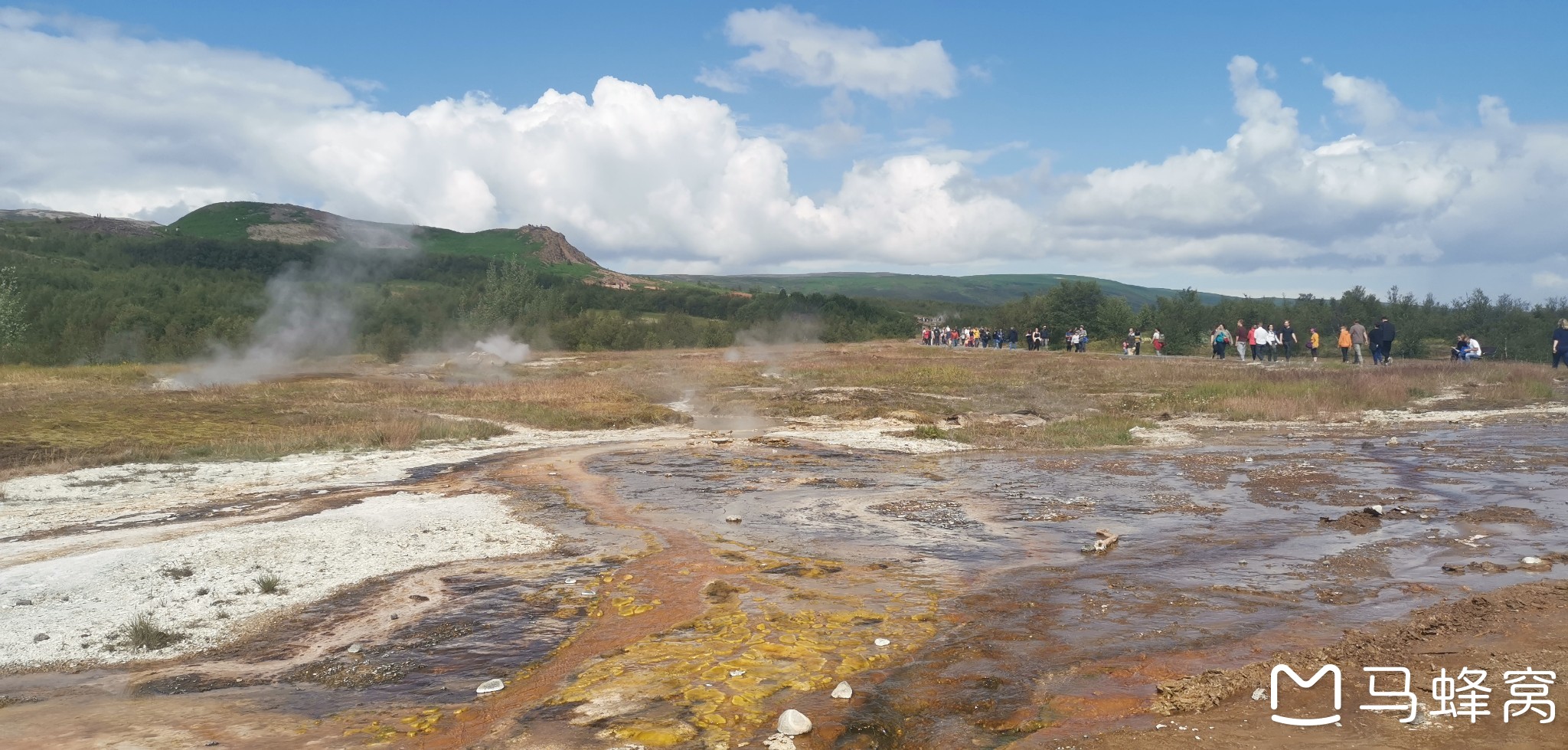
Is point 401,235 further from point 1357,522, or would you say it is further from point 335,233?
point 1357,522

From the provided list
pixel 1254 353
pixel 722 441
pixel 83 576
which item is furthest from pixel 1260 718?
pixel 1254 353

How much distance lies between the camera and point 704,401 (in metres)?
33.5

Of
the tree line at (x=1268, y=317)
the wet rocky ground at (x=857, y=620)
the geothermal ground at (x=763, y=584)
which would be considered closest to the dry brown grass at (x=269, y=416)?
the geothermal ground at (x=763, y=584)

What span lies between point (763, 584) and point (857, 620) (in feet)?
5.32

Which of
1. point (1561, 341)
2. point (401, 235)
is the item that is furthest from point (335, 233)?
point (1561, 341)

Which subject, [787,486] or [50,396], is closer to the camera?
[787,486]

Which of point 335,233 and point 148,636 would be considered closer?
point 148,636

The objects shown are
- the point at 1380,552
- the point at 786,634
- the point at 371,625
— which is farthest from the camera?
the point at 1380,552

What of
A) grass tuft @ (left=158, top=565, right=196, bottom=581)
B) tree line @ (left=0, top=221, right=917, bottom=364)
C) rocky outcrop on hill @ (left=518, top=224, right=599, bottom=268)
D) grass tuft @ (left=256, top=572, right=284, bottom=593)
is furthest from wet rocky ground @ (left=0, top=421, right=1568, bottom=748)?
rocky outcrop on hill @ (left=518, top=224, right=599, bottom=268)

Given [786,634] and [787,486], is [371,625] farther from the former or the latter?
[787,486]

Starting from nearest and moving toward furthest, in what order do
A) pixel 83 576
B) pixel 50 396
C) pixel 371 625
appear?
pixel 371 625 → pixel 83 576 → pixel 50 396

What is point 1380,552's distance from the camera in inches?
407

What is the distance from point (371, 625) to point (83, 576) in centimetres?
341

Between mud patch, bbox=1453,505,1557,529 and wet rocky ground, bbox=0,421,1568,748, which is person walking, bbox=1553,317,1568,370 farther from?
mud patch, bbox=1453,505,1557,529
